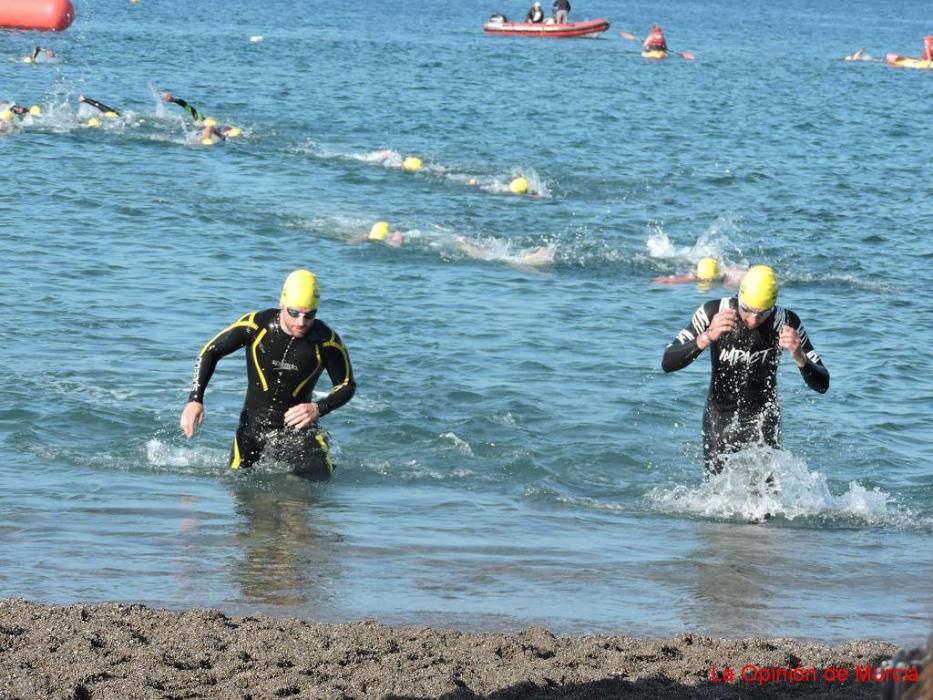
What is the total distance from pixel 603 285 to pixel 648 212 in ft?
16.6

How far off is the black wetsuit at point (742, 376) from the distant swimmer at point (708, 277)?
26.5ft

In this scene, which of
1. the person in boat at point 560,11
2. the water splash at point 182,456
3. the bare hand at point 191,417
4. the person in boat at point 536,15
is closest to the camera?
the bare hand at point 191,417

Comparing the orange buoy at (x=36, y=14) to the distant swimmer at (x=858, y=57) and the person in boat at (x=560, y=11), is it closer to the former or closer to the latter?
the person in boat at (x=560, y=11)

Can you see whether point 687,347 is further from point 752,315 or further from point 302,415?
point 302,415

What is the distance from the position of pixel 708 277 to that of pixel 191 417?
33.3 ft

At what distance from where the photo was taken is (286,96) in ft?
113

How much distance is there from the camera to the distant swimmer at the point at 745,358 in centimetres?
898

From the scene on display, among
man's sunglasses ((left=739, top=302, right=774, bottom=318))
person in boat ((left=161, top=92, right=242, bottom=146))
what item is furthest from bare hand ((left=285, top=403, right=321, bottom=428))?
person in boat ((left=161, top=92, right=242, bottom=146))

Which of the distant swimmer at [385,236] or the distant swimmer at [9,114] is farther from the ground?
the distant swimmer at [9,114]

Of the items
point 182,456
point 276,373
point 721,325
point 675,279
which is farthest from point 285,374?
point 675,279

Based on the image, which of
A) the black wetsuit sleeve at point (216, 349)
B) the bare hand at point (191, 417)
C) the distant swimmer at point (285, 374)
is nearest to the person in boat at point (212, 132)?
the distant swimmer at point (285, 374)

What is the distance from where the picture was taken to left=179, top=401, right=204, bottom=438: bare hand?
28.7ft

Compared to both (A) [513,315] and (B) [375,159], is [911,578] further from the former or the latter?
(B) [375,159]

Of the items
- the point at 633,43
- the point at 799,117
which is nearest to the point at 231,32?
the point at 633,43
